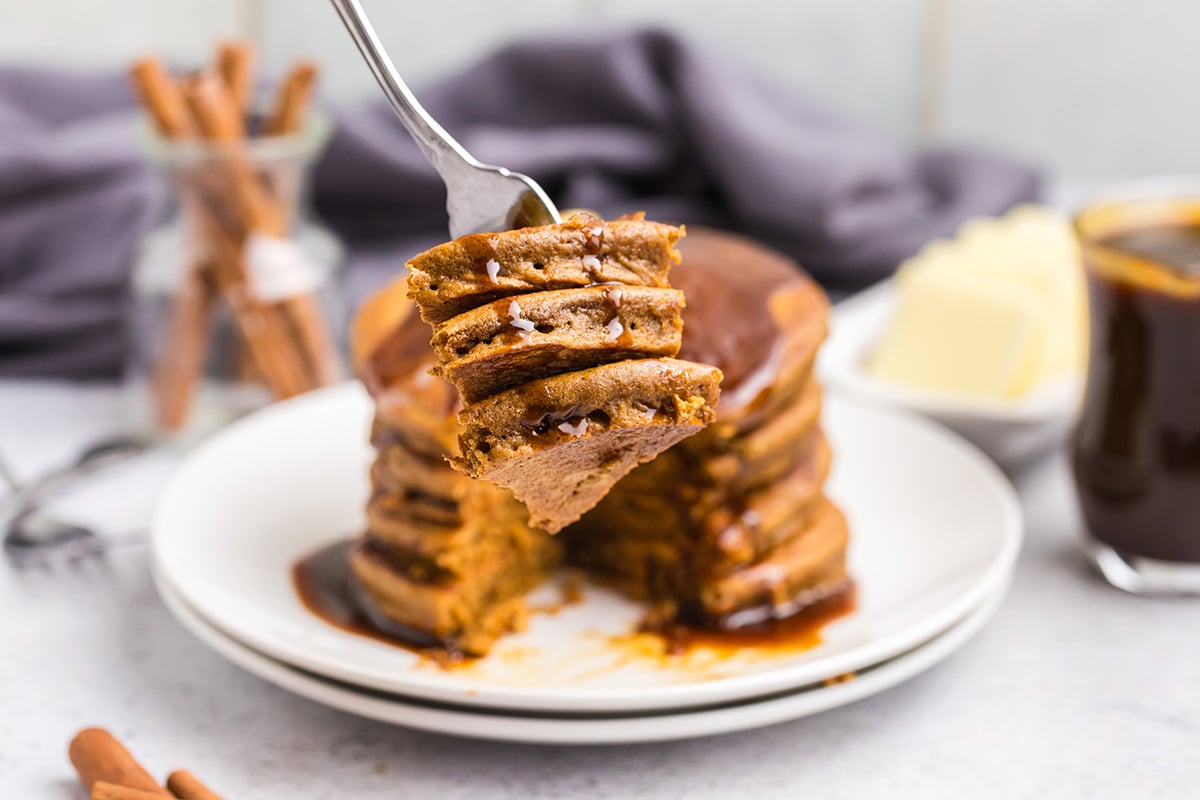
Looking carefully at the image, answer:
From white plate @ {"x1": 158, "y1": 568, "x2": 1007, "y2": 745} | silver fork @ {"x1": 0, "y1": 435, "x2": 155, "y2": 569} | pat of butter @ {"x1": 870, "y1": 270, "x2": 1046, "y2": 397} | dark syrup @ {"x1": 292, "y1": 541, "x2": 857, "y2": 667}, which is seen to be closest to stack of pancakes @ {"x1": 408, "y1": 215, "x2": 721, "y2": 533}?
white plate @ {"x1": 158, "y1": 568, "x2": 1007, "y2": 745}

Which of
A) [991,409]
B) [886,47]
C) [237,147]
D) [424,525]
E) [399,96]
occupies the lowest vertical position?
[886,47]

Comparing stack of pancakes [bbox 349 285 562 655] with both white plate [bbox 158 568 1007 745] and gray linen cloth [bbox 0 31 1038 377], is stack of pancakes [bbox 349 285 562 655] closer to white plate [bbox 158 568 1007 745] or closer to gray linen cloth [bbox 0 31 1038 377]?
white plate [bbox 158 568 1007 745]

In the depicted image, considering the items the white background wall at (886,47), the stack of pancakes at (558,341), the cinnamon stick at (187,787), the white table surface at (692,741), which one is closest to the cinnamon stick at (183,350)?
the white table surface at (692,741)

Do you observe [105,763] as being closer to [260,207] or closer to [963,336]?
[260,207]

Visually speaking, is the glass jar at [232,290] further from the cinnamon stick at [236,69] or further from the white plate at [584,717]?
the white plate at [584,717]

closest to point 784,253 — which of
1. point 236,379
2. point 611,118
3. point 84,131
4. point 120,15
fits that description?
point 611,118

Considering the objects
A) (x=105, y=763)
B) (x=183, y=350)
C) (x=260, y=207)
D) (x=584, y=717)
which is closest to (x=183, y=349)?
(x=183, y=350)

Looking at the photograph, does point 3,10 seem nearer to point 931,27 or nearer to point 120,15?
point 120,15
